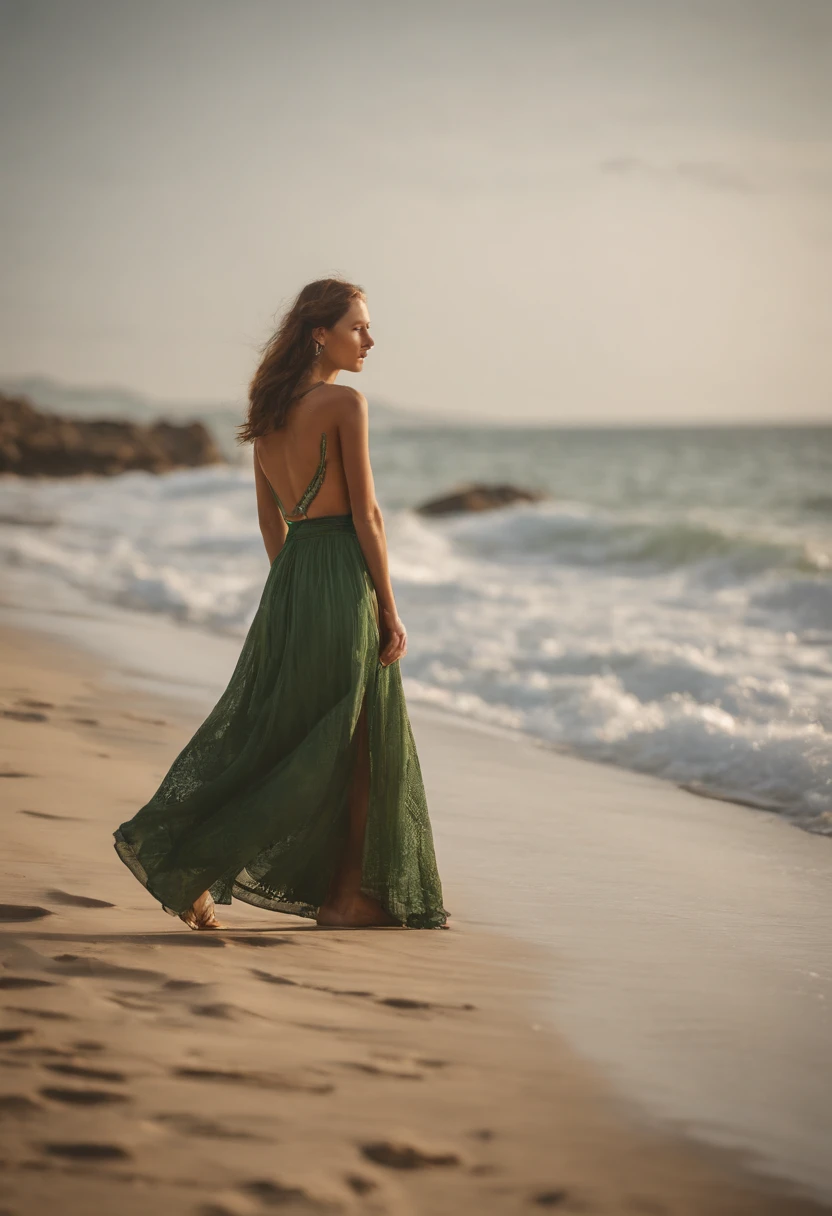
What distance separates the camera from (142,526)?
766 inches

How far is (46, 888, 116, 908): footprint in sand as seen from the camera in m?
3.62

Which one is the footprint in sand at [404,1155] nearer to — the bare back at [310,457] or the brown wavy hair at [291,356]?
the bare back at [310,457]

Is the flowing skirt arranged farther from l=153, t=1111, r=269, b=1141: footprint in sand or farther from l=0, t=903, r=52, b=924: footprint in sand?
l=153, t=1111, r=269, b=1141: footprint in sand

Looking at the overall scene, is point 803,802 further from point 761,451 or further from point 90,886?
point 761,451

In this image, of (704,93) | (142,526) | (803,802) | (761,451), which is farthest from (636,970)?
(761,451)

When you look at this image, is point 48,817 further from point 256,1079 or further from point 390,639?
point 256,1079

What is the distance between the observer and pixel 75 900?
12.0ft

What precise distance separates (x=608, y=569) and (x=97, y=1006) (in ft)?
45.1

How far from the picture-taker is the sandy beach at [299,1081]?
84.4 inches

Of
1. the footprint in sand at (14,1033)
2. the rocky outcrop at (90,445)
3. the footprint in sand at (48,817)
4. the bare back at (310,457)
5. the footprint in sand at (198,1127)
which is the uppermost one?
the rocky outcrop at (90,445)

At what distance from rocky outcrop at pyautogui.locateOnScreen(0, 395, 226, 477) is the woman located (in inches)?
1170

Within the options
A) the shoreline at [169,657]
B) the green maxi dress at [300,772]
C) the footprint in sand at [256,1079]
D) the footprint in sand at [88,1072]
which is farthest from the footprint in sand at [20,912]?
the shoreline at [169,657]

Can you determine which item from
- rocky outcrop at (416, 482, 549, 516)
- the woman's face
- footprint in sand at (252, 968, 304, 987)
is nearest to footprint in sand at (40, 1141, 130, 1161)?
footprint in sand at (252, 968, 304, 987)

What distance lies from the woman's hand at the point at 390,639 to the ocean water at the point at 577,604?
1252mm
